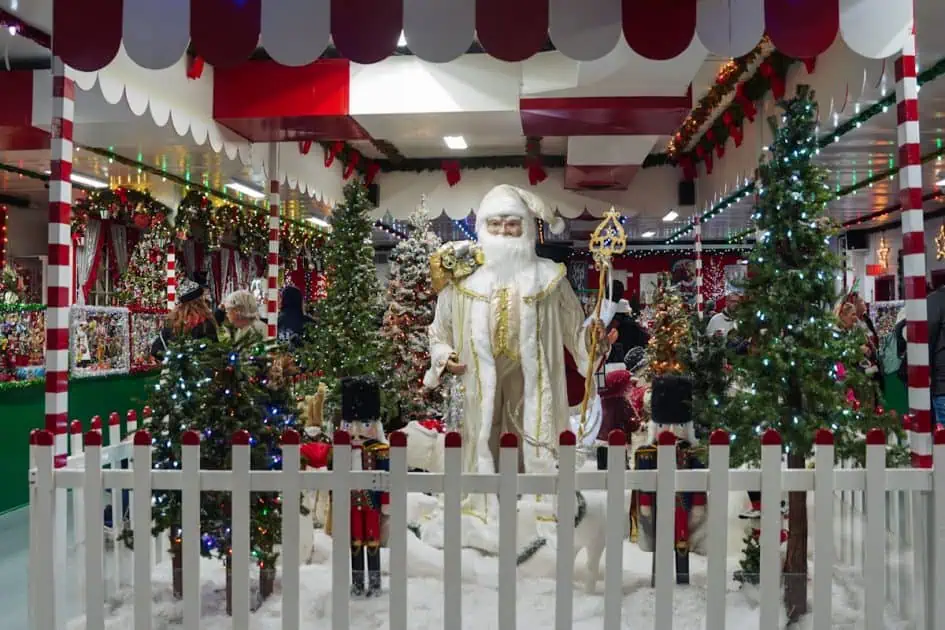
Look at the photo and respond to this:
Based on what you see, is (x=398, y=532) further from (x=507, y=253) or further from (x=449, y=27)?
(x=507, y=253)

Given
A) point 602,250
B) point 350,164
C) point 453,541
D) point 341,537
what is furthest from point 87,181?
point 453,541

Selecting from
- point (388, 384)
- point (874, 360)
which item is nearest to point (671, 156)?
point (874, 360)

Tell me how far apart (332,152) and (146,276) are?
2750 millimetres

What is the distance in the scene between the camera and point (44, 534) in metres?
3.10

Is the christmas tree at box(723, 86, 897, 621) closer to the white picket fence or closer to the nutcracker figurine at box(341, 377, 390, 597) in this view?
the white picket fence

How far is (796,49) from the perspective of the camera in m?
3.29

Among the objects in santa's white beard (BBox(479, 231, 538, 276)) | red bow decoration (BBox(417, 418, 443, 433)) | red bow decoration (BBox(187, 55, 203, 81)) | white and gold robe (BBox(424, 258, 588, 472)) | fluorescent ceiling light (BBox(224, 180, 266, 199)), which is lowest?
red bow decoration (BBox(417, 418, 443, 433))

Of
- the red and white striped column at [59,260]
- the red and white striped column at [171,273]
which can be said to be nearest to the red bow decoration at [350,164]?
the red and white striped column at [171,273]

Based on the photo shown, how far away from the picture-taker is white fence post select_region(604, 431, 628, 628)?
285 centimetres

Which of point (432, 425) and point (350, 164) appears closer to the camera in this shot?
point (432, 425)

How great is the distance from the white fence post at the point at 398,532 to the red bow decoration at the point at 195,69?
12.6 ft

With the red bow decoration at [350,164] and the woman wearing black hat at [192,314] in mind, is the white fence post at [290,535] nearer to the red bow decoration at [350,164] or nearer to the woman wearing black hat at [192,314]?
the woman wearing black hat at [192,314]

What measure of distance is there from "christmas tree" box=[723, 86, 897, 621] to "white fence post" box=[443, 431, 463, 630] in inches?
55.6

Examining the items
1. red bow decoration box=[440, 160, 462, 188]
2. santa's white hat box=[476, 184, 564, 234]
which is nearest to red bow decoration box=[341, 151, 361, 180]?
red bow decoration box=[440, 160, 462, 188]
